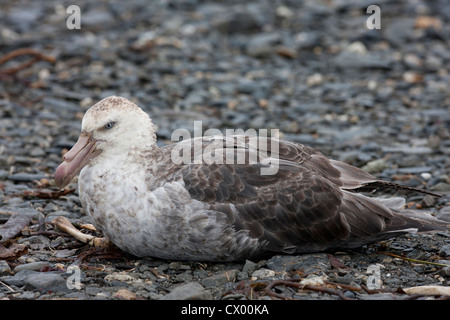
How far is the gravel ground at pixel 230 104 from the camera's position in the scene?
5598 millimetres

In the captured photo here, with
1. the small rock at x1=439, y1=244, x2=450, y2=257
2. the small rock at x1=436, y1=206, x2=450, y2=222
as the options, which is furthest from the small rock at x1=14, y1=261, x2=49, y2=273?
the small rock at x1=436, y1=206, x2=450, y2=222

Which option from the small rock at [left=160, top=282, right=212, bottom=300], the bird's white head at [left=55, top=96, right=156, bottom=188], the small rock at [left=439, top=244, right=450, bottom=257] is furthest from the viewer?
the small rock at [left=439, top=244, right=450, bottom=257]

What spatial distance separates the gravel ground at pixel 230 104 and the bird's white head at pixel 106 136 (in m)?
0.78

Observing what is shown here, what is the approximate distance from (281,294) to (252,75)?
6.80m

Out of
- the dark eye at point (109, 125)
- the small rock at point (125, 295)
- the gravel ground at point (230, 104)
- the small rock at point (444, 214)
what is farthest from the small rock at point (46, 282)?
the small rock at point (444, 214)

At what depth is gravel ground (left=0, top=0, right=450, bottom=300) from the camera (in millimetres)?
5598

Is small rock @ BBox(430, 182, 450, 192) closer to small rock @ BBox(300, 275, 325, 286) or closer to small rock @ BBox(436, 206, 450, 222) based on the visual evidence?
small rock @ BBox(436, 206, 450, 222)

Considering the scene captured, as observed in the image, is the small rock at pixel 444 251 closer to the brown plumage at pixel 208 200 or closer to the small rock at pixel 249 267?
the brown plumage at pixel 208 200

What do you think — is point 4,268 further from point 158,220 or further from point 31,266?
point 158,220

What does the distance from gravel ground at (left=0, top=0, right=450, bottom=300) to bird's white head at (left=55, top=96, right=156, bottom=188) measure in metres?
0.78

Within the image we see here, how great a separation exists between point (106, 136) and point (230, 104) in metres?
4.73

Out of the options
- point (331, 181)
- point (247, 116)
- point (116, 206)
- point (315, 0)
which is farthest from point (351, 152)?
point (315, 0)

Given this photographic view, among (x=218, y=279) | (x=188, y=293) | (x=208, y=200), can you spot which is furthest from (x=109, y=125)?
(x=188, y=293)
